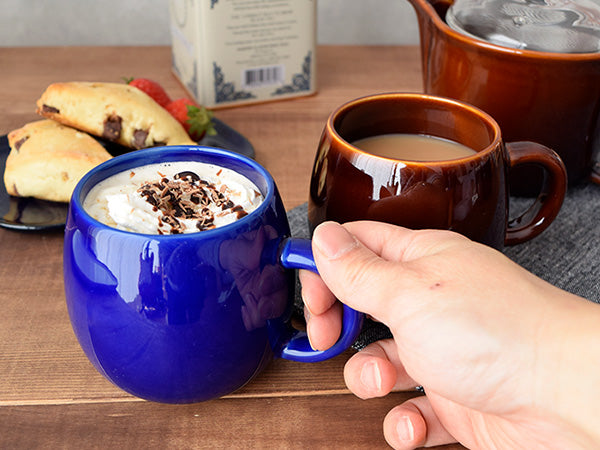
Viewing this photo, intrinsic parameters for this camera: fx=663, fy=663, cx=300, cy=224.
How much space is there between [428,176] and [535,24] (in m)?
0.32

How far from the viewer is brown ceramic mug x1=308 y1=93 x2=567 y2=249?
0.48 metres

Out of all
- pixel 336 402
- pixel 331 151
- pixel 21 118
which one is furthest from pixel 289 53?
→ pixel 336 402

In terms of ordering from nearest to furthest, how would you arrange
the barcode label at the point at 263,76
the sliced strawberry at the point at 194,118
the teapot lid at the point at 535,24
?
the teapot lid at the point at 535,24
the sliced strawberry at the point at 194,118
the barcode label at the point at 263,76

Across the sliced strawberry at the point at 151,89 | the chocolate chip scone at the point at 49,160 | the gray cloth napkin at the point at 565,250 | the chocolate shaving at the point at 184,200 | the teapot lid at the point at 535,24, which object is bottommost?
the gray cloth napkin at the point at 565,250

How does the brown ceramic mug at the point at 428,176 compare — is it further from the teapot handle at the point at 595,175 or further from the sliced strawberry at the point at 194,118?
the sliced strawberry at the point at 194,118

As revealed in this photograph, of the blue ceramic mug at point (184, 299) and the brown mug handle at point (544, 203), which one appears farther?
the brown mug handle at point (544, 203)

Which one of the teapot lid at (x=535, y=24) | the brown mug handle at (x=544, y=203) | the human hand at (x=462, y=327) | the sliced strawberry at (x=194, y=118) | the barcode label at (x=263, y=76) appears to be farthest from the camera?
the barcode label at (x=263, y=76)

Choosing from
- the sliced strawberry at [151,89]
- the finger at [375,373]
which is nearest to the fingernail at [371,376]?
the finger at [375,373]

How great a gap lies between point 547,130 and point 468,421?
1.21 feet

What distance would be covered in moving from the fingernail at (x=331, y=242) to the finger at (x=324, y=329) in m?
0.05

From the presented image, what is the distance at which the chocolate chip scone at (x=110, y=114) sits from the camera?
768mm

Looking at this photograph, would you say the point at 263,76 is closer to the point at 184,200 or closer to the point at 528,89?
the point at 528,89

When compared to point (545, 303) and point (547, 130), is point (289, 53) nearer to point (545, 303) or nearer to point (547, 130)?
point (547, 130)

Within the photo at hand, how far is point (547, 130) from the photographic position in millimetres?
702
